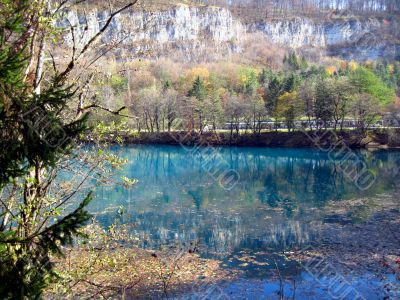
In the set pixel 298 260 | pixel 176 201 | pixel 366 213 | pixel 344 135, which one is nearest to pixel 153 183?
pixel 176 201

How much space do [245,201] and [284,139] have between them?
3430 cm

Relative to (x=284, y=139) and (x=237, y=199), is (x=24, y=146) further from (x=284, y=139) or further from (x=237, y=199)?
(x=284, y=139)

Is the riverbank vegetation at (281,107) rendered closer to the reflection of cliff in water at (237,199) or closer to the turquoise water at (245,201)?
the turquoise water at (245,201)

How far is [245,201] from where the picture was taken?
2622 cm

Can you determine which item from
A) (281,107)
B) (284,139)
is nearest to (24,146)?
(284,139)

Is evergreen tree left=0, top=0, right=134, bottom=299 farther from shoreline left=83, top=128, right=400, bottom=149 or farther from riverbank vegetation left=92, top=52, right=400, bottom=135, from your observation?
riverbank vegetation left=92, top=52, right=400, bottom=135

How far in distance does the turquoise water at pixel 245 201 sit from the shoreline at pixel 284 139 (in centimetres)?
577

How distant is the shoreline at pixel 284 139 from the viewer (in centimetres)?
5372

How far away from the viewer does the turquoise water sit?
697 inches

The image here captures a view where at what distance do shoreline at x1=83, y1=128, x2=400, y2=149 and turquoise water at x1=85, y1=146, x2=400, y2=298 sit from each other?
18.9 feet

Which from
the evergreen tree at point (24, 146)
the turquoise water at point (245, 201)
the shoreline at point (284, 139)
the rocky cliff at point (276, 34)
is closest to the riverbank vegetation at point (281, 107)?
the shoreline at point (284, 139)

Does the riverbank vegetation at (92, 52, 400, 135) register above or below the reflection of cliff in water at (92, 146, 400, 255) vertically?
above

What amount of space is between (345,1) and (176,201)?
17377 cm

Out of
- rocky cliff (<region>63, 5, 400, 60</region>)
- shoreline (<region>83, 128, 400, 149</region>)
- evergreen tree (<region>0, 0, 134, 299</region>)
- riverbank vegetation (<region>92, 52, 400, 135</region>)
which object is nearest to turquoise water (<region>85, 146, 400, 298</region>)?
evergreen tree (<region>0, 0, 134, 299</region>)
